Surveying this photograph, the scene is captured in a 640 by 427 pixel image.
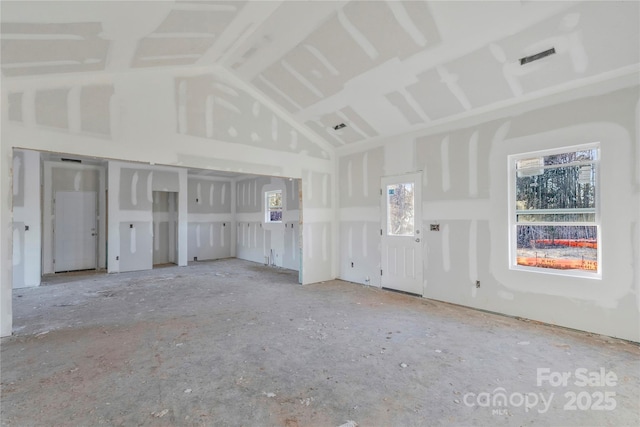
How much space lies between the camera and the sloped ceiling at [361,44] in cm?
A: 272

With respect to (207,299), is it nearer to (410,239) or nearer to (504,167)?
(410,239)

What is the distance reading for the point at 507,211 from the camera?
4.00 m

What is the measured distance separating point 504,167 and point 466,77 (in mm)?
1322

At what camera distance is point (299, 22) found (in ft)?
11.6

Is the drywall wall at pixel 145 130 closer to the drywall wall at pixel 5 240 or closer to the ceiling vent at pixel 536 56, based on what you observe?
the drywall wall at pixel 5 240

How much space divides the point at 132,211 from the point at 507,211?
817 centimetres

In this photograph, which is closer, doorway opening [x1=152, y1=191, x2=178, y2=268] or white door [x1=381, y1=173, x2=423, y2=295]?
white door [x1=381, y1=173, x2=423, y2=295]

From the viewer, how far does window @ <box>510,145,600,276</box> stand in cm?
345

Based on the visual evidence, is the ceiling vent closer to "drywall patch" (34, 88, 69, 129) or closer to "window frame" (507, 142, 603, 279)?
"window frame" (507, 142, 603, 279)

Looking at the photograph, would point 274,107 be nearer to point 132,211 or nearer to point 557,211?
point 557,211

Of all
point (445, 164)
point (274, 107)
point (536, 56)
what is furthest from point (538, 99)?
point (274, 107)

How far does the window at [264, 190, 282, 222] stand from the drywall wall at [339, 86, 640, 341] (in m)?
3.40

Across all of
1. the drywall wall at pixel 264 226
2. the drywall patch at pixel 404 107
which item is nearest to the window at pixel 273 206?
the drywall wall at pixel 264 226

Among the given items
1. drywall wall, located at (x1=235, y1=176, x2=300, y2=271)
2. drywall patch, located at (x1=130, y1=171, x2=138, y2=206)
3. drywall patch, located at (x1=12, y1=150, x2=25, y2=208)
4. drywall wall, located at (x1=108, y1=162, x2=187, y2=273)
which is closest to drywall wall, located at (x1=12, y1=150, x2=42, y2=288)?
drywall patch, located at (x1=12, y1=150, x2=25, y2=208)
